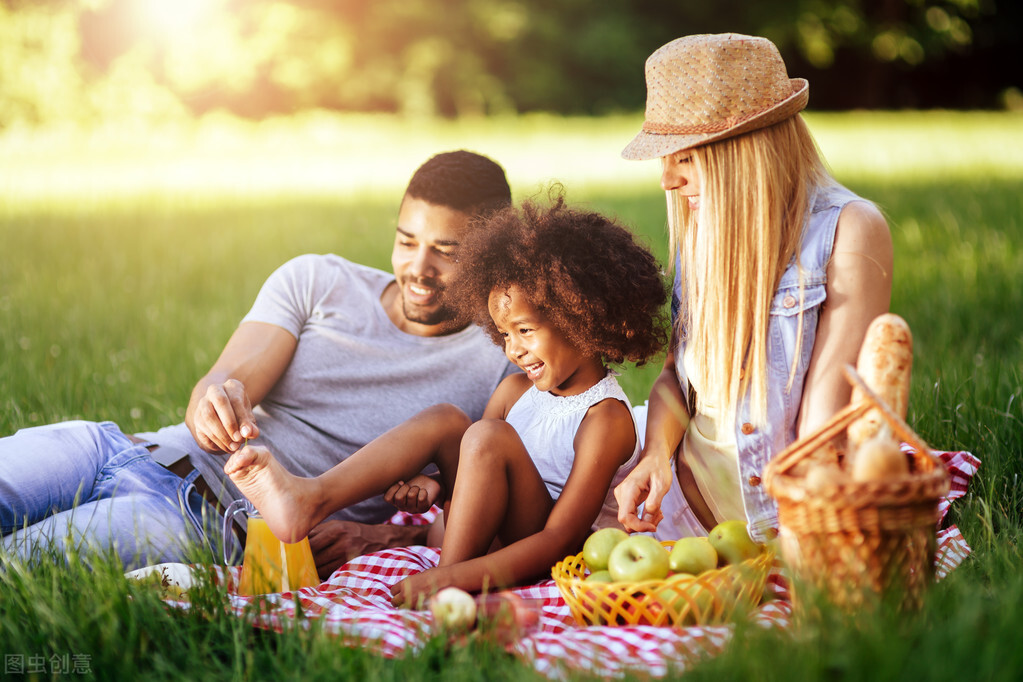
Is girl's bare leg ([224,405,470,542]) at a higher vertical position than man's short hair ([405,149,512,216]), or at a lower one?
lower

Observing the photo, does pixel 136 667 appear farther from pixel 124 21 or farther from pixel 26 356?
pixel 124 21

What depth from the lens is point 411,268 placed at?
10.0 ft

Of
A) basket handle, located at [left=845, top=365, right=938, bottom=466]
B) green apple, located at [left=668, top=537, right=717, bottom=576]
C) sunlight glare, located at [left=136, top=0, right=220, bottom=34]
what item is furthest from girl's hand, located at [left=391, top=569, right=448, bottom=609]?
sunlight glare, located at [left=136, top=0, right=220, bottom=34]

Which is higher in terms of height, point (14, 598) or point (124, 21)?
point (124, 21)

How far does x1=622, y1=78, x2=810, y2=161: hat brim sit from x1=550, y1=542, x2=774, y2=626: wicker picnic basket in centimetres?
101

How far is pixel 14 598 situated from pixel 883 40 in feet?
96.4

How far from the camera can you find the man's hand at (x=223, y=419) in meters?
2.58

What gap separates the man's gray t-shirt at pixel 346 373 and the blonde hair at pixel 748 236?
0.97 m

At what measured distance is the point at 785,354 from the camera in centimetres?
242

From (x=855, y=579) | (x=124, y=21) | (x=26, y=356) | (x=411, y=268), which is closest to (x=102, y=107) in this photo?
(x=124, y=21)

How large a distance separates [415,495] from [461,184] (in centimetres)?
104

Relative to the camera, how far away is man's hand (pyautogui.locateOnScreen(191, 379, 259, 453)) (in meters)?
2.58

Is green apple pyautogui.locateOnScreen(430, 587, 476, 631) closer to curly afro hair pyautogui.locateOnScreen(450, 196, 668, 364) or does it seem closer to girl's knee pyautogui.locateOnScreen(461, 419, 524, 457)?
girl's knee pyautogui.locateOnScreen(461, 419, 524, 457)

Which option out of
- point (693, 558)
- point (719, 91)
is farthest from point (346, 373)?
point (719, 91)
